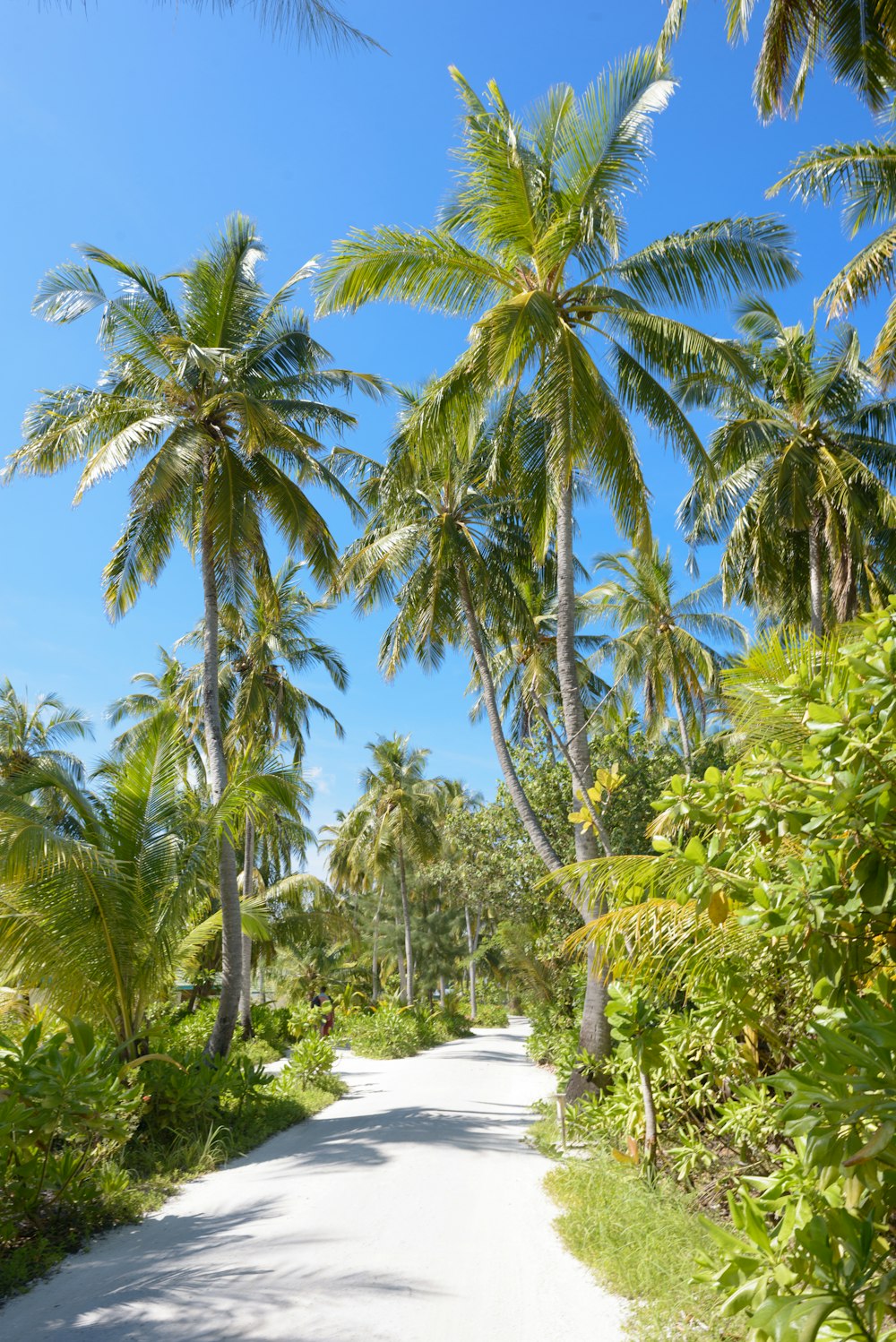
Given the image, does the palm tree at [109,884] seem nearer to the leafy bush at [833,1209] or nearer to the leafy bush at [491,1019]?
the leafy bush at [833,1209]

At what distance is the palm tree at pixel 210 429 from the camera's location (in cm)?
1120

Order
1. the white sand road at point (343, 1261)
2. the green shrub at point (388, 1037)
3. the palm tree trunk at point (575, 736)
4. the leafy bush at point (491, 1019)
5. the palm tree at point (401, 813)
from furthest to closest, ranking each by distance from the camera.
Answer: the leafy bush at point (491, 1019) → the palm tree at point (401, 813) → the green shrub at point (388, 1037) → the palm tree trunk at point (575, 736) → the white sand road at point (343, 1261)

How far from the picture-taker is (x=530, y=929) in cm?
1669

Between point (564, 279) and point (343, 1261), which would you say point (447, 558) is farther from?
point (343, 1261)

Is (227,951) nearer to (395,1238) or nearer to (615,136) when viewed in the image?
(395,1238)

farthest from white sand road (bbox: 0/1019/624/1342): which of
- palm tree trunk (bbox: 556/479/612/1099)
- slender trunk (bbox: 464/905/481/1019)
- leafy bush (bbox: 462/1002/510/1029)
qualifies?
leafy bush (bbox: 462/1002/510/1029)

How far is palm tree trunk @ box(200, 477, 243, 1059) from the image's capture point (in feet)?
35.5

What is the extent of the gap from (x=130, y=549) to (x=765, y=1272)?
11.4 metres

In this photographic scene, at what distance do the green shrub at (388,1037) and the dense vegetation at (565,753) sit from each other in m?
0.11

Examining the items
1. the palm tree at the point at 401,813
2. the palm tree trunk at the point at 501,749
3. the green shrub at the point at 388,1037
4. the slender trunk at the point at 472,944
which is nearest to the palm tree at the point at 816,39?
the palm tree trunk at the point at 501,749

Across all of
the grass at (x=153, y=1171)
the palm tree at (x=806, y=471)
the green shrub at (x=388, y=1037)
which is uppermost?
the palm tree at (x=806, y=471)

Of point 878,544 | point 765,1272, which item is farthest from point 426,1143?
point 878,544

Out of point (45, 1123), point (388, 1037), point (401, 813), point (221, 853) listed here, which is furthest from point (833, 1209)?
point (401, 813)

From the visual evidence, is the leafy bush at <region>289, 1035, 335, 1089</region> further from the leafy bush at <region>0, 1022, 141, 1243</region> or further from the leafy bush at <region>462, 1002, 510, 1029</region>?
the leafy bush at <region>462, 1002, 510, 1029</region>
